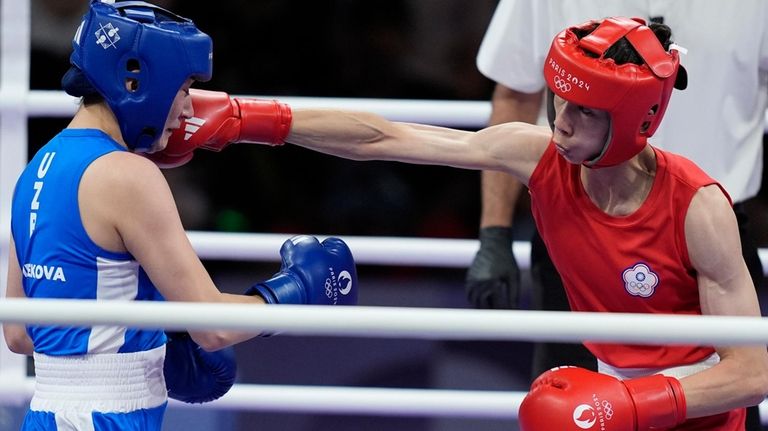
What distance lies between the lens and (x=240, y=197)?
4.80 meters

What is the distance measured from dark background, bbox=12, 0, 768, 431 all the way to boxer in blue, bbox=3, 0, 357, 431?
76.7 inches

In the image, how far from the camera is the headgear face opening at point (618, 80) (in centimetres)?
195

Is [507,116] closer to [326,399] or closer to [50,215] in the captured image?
[326,399]

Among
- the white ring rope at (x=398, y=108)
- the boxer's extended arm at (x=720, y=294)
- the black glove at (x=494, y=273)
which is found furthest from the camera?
the white ring rope at (x=398, y=108)

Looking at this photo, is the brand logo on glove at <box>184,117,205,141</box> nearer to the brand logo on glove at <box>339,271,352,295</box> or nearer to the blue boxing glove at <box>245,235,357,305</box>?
the blue boxing glove at <box>245,235,357,305</box>

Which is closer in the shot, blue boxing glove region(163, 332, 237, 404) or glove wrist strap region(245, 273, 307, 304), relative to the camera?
glove wrist strap region(245, 273, 307, 304)

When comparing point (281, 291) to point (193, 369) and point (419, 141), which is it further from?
point (419, 141)

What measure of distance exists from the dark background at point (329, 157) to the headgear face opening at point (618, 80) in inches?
75.0

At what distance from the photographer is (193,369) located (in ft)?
6.98

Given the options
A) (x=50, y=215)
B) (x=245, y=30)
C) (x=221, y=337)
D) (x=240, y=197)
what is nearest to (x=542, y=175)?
(x=221, y=337)

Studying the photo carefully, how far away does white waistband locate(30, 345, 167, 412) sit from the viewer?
1911mm

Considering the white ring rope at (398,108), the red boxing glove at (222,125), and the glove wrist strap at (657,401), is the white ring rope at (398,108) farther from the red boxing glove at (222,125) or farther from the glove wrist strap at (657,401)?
the glove wrist strap at (657,401)

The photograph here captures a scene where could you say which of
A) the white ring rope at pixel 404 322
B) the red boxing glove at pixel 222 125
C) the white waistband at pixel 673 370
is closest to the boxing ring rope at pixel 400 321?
the white ring rope at pixel 404 322

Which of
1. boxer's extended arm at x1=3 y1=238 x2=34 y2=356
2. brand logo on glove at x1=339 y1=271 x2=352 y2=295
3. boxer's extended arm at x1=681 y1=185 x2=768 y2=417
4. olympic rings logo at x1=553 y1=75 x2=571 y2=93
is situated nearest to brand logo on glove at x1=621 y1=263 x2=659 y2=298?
boxer's extended arm at x1=681 y1=185 x2=768 y2=417
